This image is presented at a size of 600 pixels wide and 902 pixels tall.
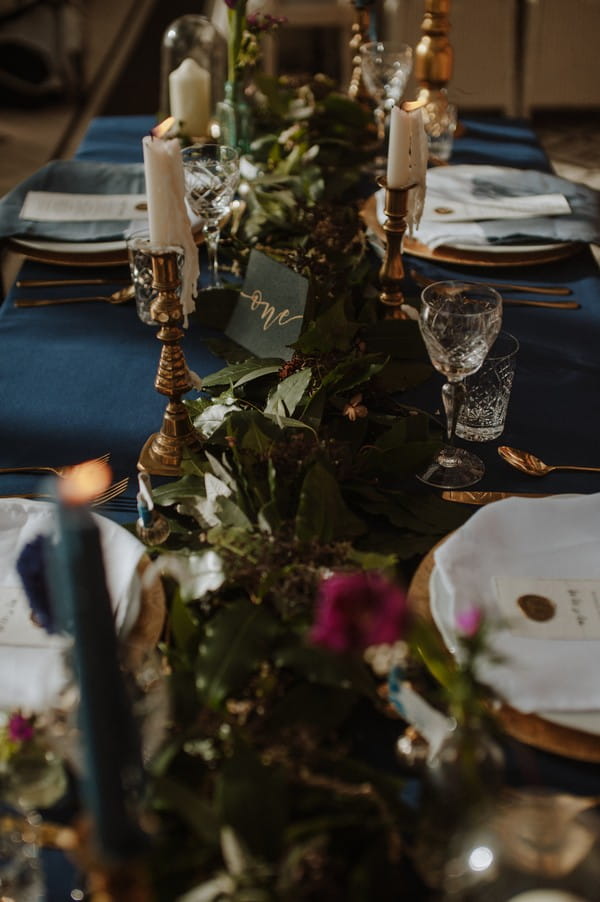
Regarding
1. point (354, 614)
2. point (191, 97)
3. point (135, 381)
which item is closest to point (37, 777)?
point (354, 614)

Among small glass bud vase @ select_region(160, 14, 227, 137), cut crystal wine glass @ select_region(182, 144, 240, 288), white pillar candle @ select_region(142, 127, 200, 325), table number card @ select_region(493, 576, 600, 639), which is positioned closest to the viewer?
table number card @ select_region(493, 576, 600, 639)

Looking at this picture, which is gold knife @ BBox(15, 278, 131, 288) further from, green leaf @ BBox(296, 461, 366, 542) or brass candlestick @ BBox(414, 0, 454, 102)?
brass candlestick @ BBox(414, 0, 454, 102)

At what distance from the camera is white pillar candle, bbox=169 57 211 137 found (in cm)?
193

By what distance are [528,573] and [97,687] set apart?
0.52m

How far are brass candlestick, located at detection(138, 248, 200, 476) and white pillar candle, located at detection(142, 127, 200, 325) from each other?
30 mm

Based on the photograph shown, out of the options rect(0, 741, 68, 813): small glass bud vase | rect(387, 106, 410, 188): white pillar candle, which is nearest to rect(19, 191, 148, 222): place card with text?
rect(387, 106, 410, 188): white pillar candle

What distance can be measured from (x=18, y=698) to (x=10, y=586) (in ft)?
0.52

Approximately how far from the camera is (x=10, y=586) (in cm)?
88

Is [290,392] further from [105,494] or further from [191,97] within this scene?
[191,97]

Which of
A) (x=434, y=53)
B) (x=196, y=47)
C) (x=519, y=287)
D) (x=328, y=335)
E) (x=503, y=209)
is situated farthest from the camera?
(x=196, y=47)

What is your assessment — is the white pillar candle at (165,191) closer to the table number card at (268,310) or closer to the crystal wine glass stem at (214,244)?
the table number card at (268,310)

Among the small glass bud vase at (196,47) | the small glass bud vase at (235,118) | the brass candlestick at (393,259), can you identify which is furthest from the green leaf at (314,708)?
the small glass bud vase at (196,47)

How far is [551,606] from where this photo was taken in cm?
85

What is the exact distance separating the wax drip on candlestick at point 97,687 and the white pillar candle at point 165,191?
0.60 meters
